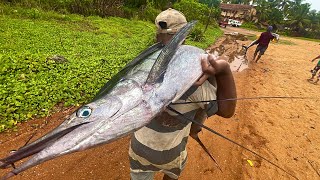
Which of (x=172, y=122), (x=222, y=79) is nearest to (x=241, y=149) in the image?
(x=172, y=122)

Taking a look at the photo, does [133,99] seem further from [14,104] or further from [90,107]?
[14,104]

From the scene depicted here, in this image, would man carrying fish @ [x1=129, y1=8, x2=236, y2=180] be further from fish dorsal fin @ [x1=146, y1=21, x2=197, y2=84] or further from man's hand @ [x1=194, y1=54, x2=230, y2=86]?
fish dorsal fin @ [x1=146, y1=21, x2=197, y2=84]

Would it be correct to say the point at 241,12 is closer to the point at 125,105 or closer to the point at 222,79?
the point at 222,79

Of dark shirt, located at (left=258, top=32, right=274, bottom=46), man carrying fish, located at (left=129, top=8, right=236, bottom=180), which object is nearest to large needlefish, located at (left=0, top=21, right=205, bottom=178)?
man carrying fish, located at (left=129, top=8, right=236, bottom=180)

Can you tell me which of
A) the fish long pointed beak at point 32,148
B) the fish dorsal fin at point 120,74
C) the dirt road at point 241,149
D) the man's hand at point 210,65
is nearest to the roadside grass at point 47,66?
the dirt road at point 241,149

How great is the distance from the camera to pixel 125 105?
114cm

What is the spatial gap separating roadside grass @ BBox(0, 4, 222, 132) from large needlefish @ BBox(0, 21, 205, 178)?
134 inches

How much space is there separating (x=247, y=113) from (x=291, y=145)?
118 cm

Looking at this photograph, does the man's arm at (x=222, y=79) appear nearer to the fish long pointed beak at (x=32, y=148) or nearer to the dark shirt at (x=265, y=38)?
the fish long pointed beak at (x=32, y=148)

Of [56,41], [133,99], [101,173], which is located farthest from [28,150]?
[56,41]

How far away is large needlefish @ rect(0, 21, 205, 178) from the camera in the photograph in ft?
3.19

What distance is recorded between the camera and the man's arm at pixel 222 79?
51.5 inches

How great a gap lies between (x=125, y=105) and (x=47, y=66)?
5018 millimetres

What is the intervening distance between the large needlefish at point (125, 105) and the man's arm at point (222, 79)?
0.05m
